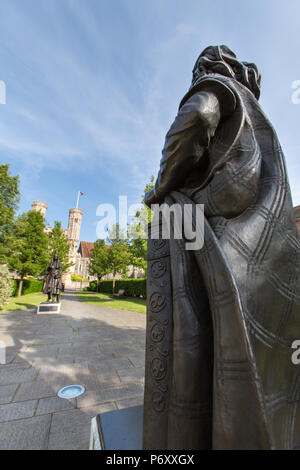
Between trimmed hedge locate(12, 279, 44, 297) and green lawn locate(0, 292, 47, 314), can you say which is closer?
green lawn locate(0, 292, 47, 314)

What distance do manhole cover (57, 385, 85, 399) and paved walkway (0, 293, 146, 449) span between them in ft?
0.26

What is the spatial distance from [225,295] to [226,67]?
1700 mm

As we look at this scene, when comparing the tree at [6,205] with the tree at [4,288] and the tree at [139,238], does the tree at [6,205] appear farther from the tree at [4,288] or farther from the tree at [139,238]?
the tree at [139,238]

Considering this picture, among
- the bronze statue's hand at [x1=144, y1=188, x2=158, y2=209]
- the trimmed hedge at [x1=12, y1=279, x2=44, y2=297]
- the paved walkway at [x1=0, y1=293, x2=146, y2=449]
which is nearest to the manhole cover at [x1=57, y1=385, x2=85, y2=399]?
the paved walkway at [x1=0, y1=293, x2=146, y2=449]

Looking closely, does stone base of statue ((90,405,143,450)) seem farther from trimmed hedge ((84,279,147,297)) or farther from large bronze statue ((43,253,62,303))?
trimmed hedge ((84,279,147,297))

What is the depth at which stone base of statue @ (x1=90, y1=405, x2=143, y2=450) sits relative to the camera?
1370mm

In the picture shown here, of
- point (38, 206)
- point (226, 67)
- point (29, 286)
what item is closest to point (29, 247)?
point (29, 286)

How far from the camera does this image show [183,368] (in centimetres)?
98

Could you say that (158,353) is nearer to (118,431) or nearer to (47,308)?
(118,431)

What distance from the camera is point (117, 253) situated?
24453mm
